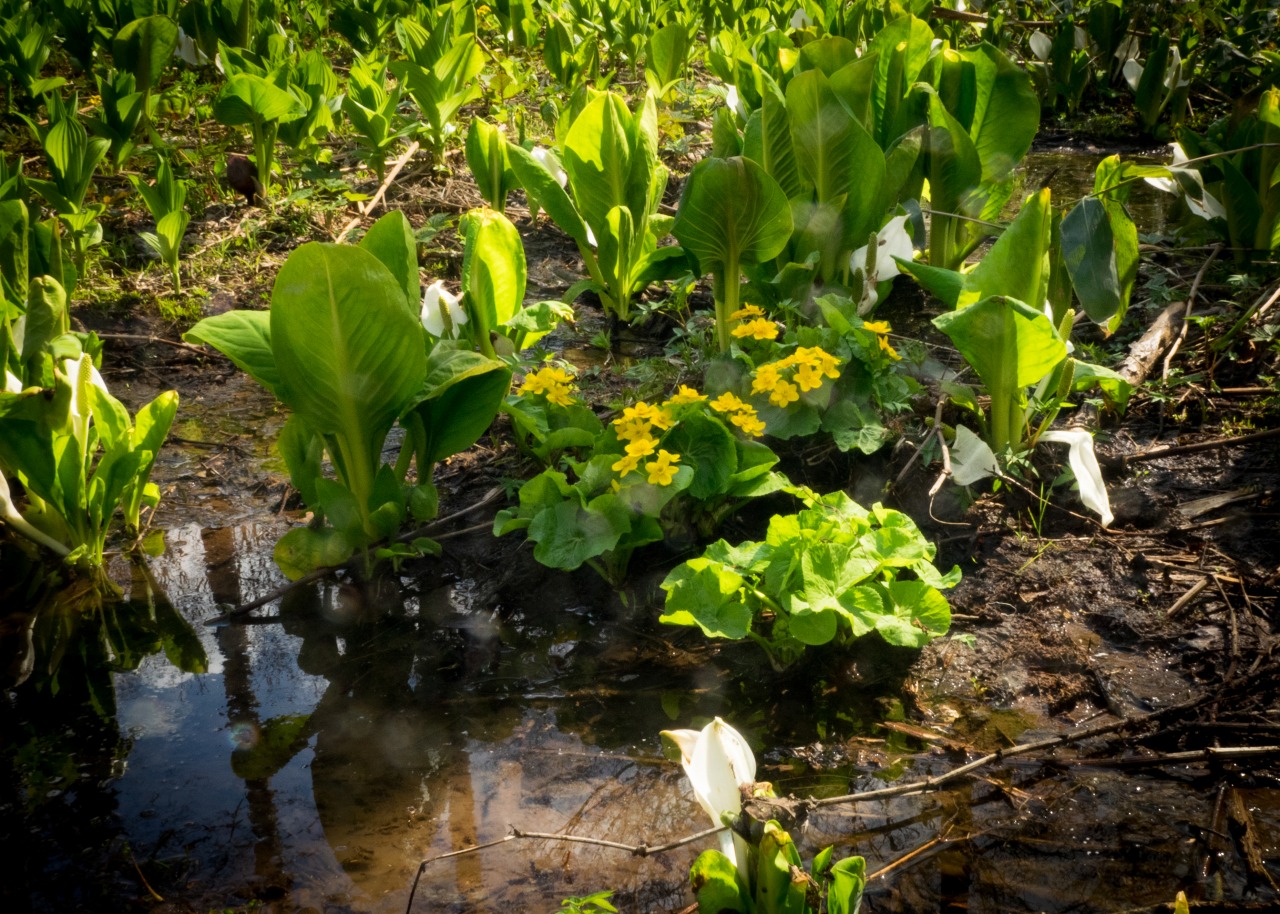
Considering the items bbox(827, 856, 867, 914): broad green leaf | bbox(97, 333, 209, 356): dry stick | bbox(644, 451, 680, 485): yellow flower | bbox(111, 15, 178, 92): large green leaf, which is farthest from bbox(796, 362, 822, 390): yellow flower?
bbox(111, 15, 178, 92): large green leaf

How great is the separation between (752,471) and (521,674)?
2.14 ft

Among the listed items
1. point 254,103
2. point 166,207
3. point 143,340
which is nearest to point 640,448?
point 143,340

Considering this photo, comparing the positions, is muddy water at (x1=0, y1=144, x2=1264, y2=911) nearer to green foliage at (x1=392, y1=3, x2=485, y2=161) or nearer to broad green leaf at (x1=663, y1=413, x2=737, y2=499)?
broad green leaf at (x1=663, y1=413, x2=737, y2=499)

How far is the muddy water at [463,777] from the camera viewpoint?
153 cm

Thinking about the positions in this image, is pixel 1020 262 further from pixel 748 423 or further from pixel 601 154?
pixel 601 154

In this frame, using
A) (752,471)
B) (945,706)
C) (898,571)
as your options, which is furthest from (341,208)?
(945,706)

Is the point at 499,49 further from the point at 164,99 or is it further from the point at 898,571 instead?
the point at 898,571

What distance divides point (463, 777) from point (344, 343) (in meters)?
0.89

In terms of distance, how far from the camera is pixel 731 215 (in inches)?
105

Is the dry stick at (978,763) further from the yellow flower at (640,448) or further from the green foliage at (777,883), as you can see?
the yellow flower at (640,448)

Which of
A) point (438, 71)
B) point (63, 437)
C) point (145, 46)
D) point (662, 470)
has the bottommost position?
point (662, 470)

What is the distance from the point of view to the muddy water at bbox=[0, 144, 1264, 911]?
1.53 m

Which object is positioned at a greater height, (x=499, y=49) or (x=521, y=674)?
(x=499, y=49)

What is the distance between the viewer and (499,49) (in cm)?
674
